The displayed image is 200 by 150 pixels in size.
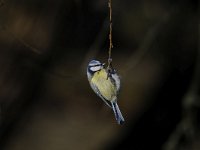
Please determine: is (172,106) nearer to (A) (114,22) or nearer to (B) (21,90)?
(A) (114,22)

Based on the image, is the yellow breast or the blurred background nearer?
the yellow breast

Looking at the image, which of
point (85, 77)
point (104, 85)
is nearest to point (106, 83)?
point (104, 85)

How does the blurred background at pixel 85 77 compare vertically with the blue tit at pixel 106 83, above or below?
below

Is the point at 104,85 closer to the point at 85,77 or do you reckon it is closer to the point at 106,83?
the point at 106,83

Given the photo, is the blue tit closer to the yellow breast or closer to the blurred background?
the yellow breast

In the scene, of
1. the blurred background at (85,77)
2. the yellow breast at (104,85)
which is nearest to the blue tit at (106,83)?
the yellow breast at (104,85)

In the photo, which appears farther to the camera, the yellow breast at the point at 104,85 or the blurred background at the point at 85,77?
the blurred background at the point at 85,77

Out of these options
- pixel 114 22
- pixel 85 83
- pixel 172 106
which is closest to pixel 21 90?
pixel 85 83

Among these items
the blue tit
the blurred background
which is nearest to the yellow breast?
the blue tit

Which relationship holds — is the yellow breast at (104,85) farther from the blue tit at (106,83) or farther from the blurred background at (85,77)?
the blurred background at (85,77)
